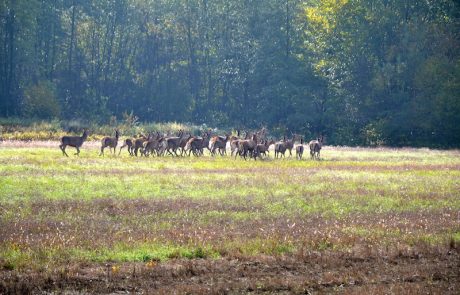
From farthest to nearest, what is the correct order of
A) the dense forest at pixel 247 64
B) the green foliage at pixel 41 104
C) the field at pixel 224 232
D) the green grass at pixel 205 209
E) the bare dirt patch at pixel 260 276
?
1. the green foliage at pixel 41 104
2. the dense forest at pixel 247 64
3. the green grass at pixel 205 209
4. the field at pixel 224 232
5. the bare dirt patch at pixel 260 276

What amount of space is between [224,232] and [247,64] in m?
65.3

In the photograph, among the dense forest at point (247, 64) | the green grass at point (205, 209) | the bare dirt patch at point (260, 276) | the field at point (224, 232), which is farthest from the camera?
the dense forest at point (247, 64)

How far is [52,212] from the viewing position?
776 inches

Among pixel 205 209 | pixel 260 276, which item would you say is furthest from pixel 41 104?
pixel 260 276

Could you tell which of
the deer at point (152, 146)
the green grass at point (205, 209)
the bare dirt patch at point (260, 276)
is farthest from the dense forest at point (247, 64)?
the bare dirt patch at point (260, 276)

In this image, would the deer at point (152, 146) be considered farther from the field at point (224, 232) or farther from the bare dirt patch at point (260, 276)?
the bare dirt patch at point (260, 276)

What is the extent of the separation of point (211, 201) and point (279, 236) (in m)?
5.88

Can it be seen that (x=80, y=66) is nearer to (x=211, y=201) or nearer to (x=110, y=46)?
(x=110, y=46)

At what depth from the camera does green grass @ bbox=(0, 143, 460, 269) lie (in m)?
15.7

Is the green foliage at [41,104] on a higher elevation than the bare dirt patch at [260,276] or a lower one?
higher

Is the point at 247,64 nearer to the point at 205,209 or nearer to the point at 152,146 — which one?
the point at 152,146

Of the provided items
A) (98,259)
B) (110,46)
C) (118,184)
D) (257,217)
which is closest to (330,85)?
(110,46)

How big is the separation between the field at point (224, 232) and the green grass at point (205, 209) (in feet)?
0.13

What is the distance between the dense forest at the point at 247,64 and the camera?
6644 cm
